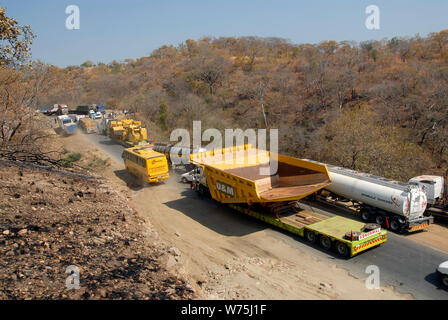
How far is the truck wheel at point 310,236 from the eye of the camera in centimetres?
1202

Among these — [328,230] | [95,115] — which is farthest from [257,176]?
[95,115]

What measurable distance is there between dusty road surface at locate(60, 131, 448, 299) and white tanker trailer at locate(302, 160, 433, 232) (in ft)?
2.90

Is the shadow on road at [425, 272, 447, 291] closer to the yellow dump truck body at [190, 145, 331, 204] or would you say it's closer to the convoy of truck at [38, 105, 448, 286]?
the convoy of truck at [38, 105, 448, 286]

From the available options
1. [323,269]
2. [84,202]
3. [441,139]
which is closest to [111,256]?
[84,202]

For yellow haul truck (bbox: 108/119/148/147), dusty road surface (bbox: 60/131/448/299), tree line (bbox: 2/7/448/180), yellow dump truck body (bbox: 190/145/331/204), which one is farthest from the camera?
yellow haul truck (bbox: 108/119/148/147)

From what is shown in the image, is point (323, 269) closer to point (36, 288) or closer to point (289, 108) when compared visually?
point (36, 288)

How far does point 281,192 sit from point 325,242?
11.4 feet

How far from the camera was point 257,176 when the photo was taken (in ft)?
53.1

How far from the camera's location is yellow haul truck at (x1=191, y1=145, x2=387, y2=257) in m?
11.5

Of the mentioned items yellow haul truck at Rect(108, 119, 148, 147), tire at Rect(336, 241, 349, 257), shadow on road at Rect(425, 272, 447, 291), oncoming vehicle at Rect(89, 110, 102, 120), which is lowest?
shadow on road at Rect(425, 272, 447, 291)

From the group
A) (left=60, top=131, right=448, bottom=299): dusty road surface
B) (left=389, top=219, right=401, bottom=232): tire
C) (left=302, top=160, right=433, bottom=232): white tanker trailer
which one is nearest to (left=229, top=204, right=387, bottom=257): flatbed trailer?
(left=60, top=131, right=448, bottom=299): dusty road surface

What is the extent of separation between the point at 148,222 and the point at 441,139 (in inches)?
963

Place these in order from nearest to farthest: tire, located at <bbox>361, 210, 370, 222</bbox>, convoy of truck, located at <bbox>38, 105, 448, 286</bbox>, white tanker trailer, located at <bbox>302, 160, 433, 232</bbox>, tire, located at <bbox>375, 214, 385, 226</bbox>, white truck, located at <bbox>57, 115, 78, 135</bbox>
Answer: convoy of truck, located at <bbox>38, 105, 448, 286</bbox>
white tanker trailer, located at <bbox>302, 160, 433, 232</bbox>
tire, located at <bbox>375, 214, 385, 226</bbox>
tire, located at <bbox>361, 210, 370, 222</bbox>
white truck, located at <bbox>57, 115, 78, 135</bbox>

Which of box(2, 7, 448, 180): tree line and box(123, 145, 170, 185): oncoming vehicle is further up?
box(2, 7, 448, 180): tree line
